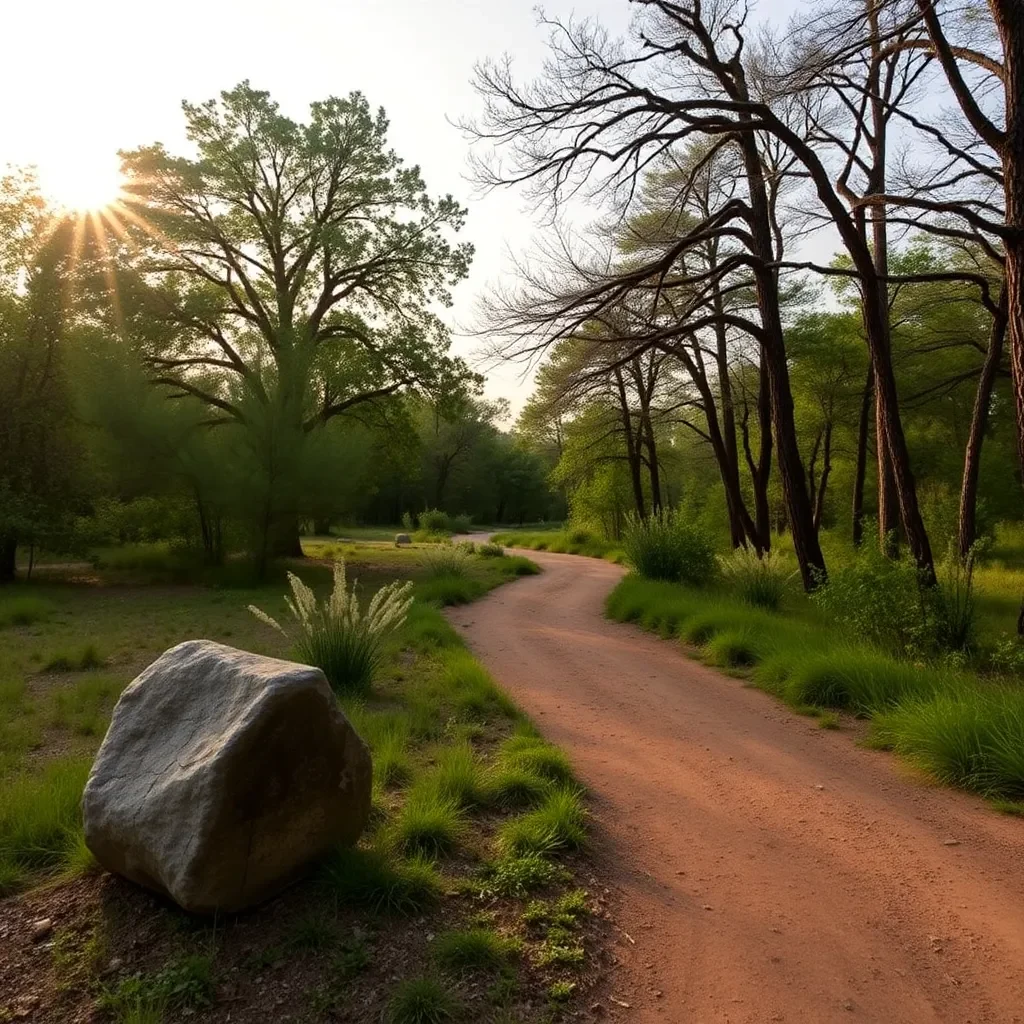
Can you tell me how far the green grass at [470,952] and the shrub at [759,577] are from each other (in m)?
7.66

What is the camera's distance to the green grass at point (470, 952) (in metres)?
2.50

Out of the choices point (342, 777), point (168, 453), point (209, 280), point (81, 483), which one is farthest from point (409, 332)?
point (342, 777)

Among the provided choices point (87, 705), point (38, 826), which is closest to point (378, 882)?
point (38, 826)

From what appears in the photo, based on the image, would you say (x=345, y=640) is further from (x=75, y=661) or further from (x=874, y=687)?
(x=874, y=687)

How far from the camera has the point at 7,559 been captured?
16.1 meters

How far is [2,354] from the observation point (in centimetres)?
1564

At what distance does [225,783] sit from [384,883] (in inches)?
31.4

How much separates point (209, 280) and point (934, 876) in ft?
68.5

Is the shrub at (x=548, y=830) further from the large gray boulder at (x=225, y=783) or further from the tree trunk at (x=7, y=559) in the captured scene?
the tree trunk at (x=7, y=559)

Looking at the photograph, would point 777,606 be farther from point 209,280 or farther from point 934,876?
point 209,280

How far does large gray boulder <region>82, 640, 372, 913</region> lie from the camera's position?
2.63m

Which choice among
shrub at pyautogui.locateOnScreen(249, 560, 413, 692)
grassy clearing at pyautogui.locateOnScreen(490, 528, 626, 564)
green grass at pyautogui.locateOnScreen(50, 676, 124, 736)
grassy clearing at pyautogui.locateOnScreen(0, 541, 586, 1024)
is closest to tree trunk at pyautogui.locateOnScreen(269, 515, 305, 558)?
grassy clearing at pyautogui.locateOnScreen(490, 528, 626, 564)

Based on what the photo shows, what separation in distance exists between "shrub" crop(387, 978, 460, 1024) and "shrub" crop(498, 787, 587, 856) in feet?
3.14

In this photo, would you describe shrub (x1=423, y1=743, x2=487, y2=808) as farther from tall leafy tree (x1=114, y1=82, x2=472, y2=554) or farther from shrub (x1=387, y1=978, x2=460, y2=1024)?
tall leafy tree (x1=114, y1=82, x2=472, y2=554)
